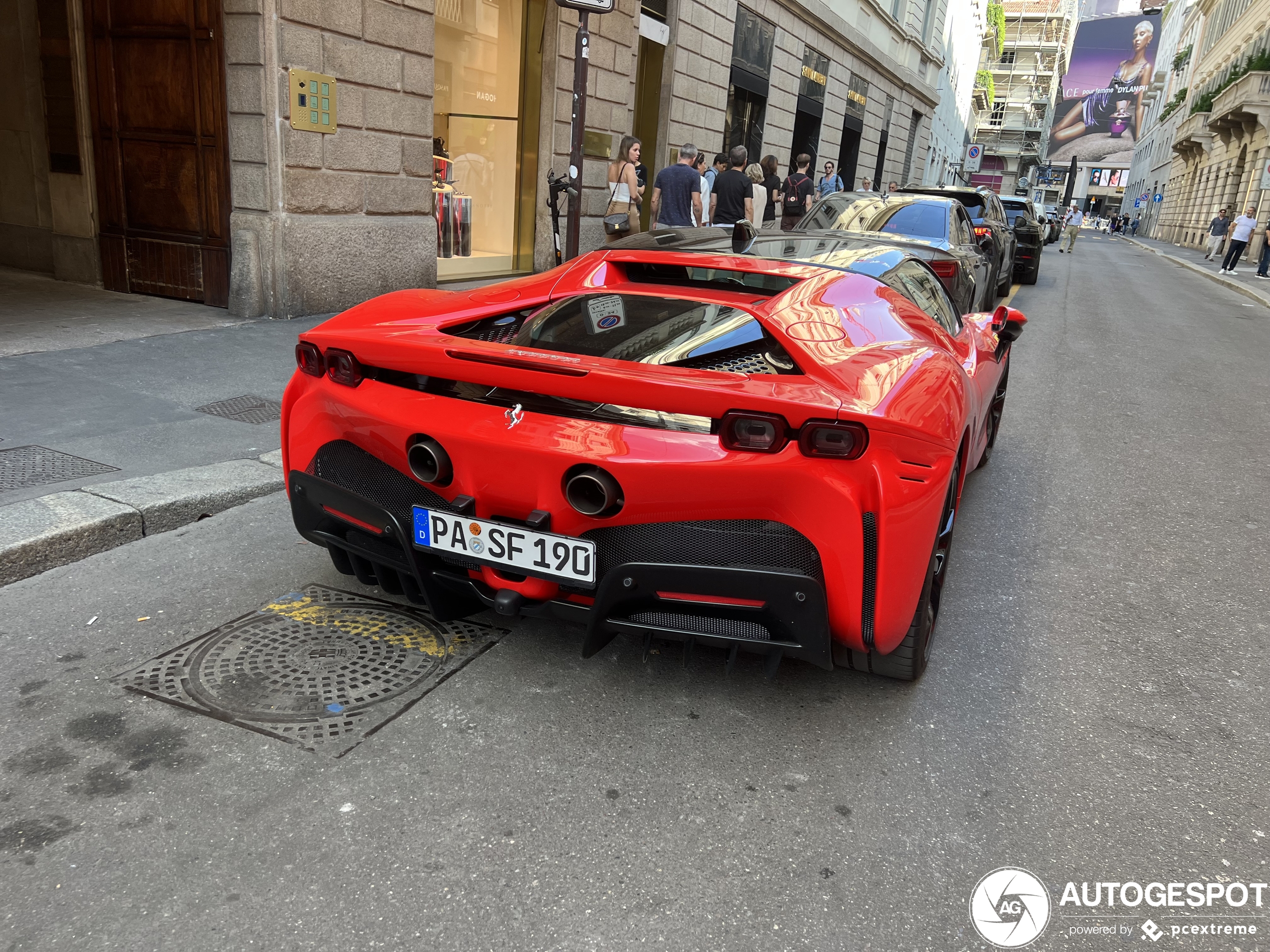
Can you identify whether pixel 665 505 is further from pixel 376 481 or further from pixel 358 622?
pixel 358 622

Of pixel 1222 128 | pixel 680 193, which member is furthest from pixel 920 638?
pixel 1222 128

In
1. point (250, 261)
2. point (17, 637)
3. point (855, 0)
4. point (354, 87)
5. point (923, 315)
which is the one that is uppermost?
point (855, 0)

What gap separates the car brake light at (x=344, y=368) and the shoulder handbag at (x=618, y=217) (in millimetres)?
8576

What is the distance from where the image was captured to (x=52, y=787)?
7.27 feet

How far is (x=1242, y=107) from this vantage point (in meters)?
40.4

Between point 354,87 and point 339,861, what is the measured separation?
821 cm

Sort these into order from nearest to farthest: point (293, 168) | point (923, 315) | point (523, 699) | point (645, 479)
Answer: point (645, 479), point (523, 699), point (923, 315), point (293, 168)

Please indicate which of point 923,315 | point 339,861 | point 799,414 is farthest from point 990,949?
point 923,315

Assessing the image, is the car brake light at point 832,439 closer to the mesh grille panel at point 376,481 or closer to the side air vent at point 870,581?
the side air vent at point 870,581

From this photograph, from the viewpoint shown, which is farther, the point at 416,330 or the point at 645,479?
the point at 416,330

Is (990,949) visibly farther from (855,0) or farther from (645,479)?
(855,0)

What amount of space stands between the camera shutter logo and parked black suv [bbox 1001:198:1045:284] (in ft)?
54.1

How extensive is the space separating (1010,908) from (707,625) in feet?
3.08

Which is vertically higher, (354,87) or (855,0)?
(855,0)
